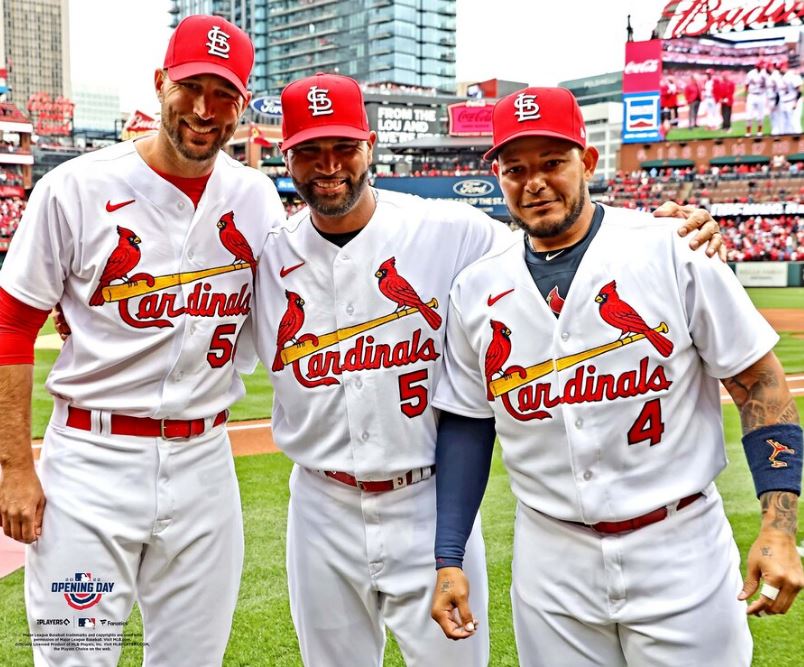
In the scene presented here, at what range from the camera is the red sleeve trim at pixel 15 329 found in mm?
2482

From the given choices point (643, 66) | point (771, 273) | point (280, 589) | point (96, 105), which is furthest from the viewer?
point (96, 105)

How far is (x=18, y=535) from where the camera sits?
2465mm

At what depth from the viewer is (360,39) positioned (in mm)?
89750

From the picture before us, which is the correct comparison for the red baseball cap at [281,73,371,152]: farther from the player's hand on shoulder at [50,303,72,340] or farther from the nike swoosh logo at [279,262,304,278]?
the player's hand on shoulder at [50,303,72,340]

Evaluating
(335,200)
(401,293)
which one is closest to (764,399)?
(401,293)

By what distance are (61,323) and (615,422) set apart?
173 centimetres

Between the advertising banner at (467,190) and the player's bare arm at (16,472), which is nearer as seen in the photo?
the player's bare arm at (16,472)

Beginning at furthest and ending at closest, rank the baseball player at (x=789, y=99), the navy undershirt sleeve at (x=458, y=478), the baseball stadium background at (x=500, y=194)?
the baseball player at (x=789, y=99) → the baseball stadium background at (x=500, y=194) → the navy undershirt sleeve at (x=458, y=478)

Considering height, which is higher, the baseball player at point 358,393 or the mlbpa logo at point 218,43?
the mlbpa logo at point 218,43

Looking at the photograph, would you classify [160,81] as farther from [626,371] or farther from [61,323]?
[626,371]

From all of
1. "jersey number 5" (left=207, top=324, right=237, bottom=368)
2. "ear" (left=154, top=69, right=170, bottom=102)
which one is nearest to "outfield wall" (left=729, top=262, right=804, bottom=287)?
"jersey number 5" (left=207, top=324, right=237, bottom=368)

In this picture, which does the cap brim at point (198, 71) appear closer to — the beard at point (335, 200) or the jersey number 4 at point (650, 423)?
the beard at point (335, 200)

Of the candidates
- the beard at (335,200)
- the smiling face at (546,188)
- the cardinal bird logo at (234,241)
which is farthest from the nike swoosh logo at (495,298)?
the cardinal bird logo at (234,241)

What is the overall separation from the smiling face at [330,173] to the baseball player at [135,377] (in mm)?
272
